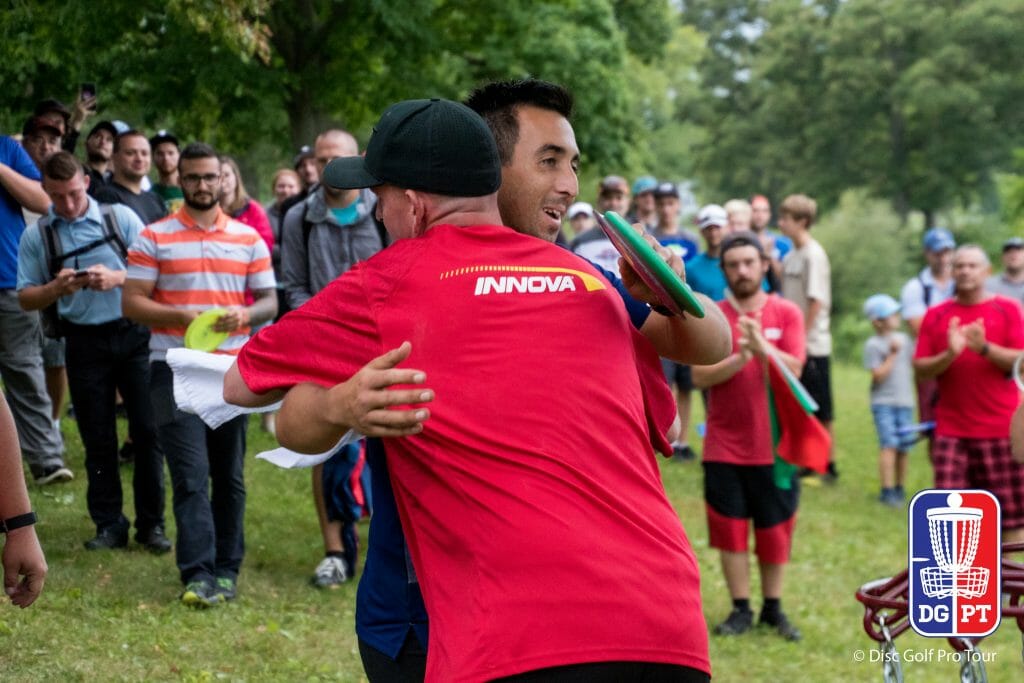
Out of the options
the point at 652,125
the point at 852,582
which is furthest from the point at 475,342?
the point at 652,125

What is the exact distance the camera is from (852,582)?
10047 mm

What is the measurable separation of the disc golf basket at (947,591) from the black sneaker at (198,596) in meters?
4.13

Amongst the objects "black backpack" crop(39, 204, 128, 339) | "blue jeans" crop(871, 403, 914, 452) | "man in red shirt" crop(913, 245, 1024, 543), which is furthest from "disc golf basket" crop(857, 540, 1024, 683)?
"blue jeans" crop(871, 403, 914, 452)

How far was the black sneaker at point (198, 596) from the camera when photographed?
6816 mm

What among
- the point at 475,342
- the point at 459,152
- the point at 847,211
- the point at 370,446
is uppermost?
the point at 459,152

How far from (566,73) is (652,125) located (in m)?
37.5

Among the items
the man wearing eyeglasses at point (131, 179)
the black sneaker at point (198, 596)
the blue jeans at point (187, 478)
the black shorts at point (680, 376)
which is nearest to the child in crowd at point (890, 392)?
the black shorts at point (680, 376)

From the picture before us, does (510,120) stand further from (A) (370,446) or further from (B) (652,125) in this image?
(B) (652,125)

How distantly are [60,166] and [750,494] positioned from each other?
4.41 m

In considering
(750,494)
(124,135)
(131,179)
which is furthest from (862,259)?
(124,135)

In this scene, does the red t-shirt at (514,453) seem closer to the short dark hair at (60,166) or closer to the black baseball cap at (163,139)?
the short dark hair at (60,166)

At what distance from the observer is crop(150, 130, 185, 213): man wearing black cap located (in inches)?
385

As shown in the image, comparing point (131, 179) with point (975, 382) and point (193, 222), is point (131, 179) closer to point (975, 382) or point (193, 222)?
point (193, 222)

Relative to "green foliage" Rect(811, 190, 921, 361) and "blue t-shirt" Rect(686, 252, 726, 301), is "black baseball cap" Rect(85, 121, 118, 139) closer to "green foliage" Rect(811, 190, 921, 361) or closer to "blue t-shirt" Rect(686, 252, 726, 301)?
"blue t-shirt" Rect(686, 252, 726, 301)
